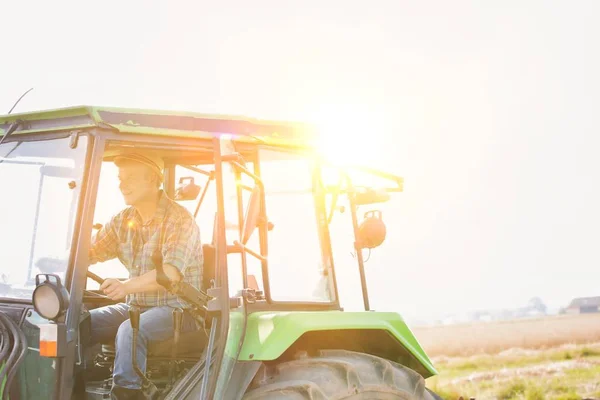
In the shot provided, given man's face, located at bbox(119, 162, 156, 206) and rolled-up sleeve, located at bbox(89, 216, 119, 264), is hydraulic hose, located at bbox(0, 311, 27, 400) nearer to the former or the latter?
rolled-up sleeve, located at bbox(89, 216, 119, 264)

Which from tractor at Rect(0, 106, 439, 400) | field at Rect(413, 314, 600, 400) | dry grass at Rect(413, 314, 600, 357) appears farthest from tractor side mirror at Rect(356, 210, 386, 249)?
dry grass at Rect(413, 314, 600, 357)

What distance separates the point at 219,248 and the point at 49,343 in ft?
3.55

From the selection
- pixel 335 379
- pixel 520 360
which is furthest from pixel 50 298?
pixel 520 360

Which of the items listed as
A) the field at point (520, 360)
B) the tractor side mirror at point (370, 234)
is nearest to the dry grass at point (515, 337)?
the field at point (520, 360)

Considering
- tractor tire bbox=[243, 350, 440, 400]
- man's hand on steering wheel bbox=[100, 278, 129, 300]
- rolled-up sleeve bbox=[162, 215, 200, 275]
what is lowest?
tractor tire bbox=[243, 350, 440, 400]

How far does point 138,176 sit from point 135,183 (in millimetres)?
50

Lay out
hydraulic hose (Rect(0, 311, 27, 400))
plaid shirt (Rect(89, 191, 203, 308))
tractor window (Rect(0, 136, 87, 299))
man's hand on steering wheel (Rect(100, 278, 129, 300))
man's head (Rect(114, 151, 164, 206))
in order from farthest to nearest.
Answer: man's head (Rect(114, 151, 164, 206)) → plaid shirt (Rect(89, 191, 203, 308)) → tractor window (Rect(0, 136, 87, 299)) → man's hand on steering wheel (Rect(100, 278, 129, 300)) → hydraulic hose (Rect(0, 311, 27, 400))

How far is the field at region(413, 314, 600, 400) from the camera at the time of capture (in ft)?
56.2

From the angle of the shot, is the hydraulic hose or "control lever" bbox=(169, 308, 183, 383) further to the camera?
"control lever" bbox=(169, 308, 183, 383)

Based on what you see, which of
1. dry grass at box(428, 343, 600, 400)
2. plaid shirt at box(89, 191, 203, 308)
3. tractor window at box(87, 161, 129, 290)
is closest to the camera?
tractor window at box(87, 161, 129, 290)

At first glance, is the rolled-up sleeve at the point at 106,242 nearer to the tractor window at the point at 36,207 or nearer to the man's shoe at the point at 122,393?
the tractor window at the point at 36,207

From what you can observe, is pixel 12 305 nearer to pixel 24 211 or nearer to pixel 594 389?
pixel 24 211

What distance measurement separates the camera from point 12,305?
15.0 ft

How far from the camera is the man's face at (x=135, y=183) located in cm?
496
